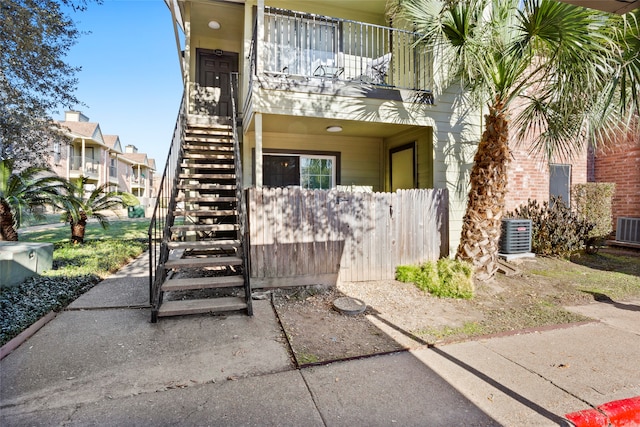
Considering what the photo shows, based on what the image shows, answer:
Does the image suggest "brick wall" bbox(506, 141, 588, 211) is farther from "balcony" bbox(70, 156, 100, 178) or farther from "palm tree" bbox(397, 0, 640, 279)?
"balcony" bbox(70, 156, 100, 178)

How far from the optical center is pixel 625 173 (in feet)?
31.7

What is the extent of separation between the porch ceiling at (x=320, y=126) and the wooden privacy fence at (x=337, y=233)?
6.41 ft

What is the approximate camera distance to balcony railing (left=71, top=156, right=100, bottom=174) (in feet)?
93.4

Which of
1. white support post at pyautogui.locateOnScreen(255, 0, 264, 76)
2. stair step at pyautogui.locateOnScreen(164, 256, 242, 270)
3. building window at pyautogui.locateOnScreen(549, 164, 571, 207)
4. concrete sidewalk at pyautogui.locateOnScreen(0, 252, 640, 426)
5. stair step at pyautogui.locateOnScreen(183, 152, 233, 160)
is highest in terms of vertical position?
white support post at pyautogui.locateOnScreen(255, 0, 264, 76)

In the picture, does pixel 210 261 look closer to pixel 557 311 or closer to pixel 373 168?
pixel 557 311

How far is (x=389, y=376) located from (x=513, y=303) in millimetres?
3048

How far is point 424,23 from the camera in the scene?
5.32 meters

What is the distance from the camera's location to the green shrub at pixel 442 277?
5051 millimetres

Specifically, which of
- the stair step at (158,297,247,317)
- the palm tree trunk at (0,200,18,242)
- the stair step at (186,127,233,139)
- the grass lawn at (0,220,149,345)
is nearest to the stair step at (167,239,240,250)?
the stair step at (158,297,247,317)

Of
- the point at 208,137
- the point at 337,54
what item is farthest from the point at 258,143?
the point at 337,54

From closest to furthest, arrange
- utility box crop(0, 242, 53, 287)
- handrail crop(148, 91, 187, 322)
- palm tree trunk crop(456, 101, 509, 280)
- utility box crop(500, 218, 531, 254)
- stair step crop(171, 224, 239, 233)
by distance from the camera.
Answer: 1. handrail crop(148, 91, 187, 322)
2. stair step crop(171, 224, 239, 233)
3. utility box crop(0, 242, 53, 287)
4. palm tree trunk crop(456, 101, 509, 280)
5. utility box crop(500, 218, 531, 254)

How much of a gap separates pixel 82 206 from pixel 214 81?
522cm

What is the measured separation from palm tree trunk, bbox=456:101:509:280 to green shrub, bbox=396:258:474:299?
349 millimetres

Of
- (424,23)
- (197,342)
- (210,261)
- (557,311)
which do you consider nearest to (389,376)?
(197,342)
